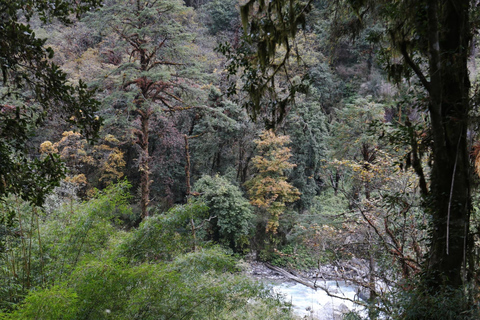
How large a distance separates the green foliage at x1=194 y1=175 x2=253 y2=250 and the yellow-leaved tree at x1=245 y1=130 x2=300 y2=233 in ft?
3.38

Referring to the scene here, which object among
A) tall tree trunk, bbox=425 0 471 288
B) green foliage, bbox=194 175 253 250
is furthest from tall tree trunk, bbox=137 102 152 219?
tall tree trunk, bbox=425 0 471 288

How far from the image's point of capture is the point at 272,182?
12.4 metres

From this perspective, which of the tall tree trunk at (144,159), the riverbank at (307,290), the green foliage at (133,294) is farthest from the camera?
the tall tree trunk at (144,159)

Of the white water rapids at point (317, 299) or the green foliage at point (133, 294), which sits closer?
the green foliage at point (133, 294)

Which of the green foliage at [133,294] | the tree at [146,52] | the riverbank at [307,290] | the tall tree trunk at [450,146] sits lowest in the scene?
the riverbank at [307,290]

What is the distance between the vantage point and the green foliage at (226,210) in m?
11.0

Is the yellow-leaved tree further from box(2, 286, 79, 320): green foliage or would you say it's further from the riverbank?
box(2, 286, 79, 320): green foliage

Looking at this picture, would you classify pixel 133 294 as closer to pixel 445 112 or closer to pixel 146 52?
pixel 445 112

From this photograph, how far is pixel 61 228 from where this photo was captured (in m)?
3.96

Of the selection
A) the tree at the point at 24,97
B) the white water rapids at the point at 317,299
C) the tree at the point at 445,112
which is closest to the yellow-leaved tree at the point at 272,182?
the white water rapids at the point at 317,299

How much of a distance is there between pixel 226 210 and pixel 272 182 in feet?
7.67

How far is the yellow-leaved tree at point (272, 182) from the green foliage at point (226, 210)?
1.03m

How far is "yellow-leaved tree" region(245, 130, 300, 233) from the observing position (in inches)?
483

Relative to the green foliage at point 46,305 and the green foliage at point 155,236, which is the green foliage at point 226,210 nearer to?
the green foliage at point 155,236
